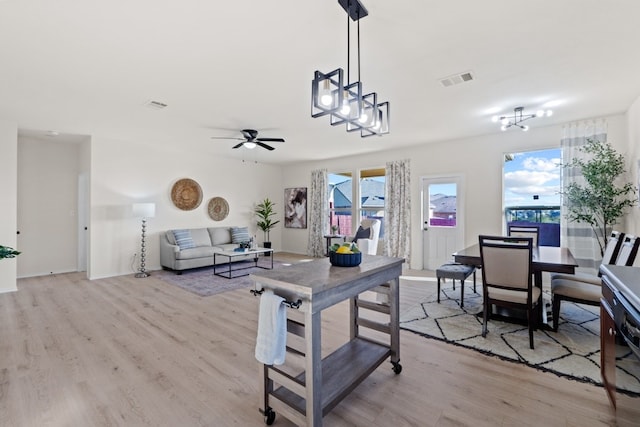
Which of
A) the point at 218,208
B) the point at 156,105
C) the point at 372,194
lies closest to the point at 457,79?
the point at 156,105

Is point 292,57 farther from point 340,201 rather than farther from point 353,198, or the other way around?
point 340,201

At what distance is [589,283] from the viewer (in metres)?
3.05

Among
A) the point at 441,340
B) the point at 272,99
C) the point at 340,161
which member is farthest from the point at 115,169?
the point at 441,340

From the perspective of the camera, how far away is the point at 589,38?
2375 mm

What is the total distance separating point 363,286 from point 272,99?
276 centimetres

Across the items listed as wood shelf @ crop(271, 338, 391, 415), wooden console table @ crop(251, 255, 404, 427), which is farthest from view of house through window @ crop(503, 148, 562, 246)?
wood shelf @ crop(271, 338, 391, 415)

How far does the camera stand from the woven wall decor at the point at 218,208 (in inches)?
286

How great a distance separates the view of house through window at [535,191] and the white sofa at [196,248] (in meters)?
5.84

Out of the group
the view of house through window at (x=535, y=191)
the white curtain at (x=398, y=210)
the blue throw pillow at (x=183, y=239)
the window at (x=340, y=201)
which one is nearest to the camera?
the view of house through window at (x=535, y=191)

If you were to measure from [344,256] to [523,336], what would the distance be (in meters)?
2.22

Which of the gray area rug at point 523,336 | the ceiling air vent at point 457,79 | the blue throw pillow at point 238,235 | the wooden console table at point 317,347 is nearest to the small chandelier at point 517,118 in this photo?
the ceiling air vent at point 457,79

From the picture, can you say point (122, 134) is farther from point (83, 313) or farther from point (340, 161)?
point (340, 161)

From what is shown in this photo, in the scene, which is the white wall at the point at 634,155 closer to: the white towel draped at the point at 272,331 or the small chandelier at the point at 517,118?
the small chandelier at the point at 517,118

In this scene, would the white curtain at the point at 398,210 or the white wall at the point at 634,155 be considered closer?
the white wall at the point at 634,155
